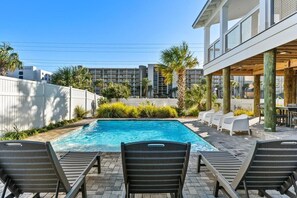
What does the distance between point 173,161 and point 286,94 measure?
577 inches

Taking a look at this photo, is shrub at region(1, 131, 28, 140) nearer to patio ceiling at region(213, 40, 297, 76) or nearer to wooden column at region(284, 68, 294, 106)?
patio ceiling at region(213, 40, 297, 76)

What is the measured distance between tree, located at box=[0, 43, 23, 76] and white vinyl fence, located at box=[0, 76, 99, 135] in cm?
1567

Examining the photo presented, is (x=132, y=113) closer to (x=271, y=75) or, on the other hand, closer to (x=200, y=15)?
(x=200, y=15)

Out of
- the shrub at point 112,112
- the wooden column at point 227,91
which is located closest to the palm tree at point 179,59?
the shrub at point 112,112

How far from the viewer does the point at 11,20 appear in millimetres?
24688

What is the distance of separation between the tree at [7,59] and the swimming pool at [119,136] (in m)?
17.5

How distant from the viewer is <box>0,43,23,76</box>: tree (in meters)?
26.3

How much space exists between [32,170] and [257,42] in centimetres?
880

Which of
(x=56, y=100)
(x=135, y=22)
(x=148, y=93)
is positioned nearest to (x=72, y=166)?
(x=56, y=100)

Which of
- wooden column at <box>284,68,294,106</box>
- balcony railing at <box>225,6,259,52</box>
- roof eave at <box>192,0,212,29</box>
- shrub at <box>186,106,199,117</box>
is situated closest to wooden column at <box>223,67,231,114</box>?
balcony railing at <box>225,6,259,52</box>

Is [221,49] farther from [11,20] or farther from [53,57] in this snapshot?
[53,57]

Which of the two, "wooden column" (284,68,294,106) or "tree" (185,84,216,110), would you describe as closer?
"wooden column" (284,68,294,106)

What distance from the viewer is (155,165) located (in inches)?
117

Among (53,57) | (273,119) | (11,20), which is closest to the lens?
(273,119)
